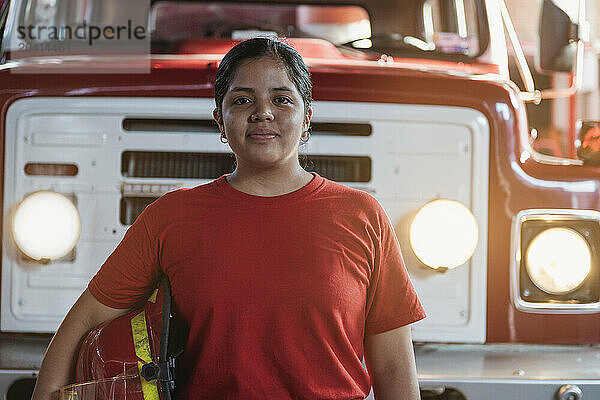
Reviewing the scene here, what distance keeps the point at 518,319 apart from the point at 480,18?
1319 millimetres

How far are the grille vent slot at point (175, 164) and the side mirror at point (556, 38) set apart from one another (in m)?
1.13

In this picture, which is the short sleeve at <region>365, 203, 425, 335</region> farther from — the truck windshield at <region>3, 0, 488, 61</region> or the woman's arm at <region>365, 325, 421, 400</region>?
the truck windshield at <region>3, 0, 488, 61</region>

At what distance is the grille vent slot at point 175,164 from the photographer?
2061 mm

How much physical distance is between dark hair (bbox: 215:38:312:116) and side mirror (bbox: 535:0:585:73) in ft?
4.06

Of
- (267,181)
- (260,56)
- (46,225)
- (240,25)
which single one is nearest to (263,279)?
(267,181)

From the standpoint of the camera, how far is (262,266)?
1.49 meters

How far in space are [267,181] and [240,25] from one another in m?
1.50

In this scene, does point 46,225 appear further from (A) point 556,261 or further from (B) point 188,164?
(A) point 556,261

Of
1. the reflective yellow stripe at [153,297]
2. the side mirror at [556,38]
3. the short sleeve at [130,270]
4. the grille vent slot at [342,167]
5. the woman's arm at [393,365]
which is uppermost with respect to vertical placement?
the side mirror at [556,38]

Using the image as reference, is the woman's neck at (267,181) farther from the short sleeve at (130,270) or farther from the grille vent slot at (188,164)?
the grille vent slot at (188,164)

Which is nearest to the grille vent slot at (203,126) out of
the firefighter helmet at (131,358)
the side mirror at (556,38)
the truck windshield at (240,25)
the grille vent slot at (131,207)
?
the grille vent slot at (131,207)

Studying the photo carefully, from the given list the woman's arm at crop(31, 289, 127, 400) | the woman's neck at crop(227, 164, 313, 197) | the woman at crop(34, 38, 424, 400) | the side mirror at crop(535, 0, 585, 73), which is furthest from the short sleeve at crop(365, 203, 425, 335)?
the side mirror at crop(535, 0, 585, 73)

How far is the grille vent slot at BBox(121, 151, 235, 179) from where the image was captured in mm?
2061

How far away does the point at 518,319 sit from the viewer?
81.6 inches
